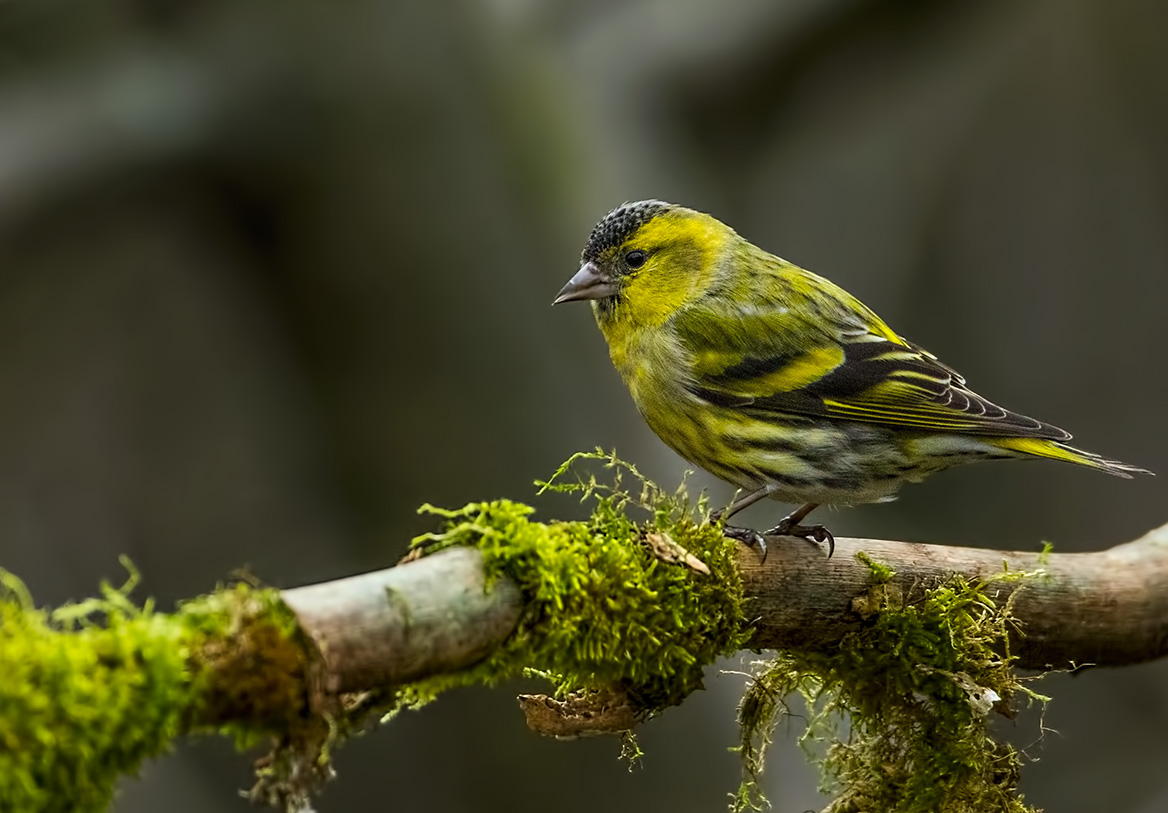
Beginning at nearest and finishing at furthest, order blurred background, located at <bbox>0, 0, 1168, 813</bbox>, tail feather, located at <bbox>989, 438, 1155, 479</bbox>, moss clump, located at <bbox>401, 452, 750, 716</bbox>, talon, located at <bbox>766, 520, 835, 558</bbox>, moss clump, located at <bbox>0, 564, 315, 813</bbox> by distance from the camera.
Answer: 1. moss clump, located at <bbox>0, 564, 315, 813</bbox>
2. moss clump, located at <bbox>401, 452, 750, 716</bbox>
3. talon, located at <bbox>766, 520, 835, 558</bbox>
4. tail feather, located at <bbox>989, 438, 1155, 479</bbox>
5. blurred background, located at <bbox>0, 0, 1168, 813</bbox>

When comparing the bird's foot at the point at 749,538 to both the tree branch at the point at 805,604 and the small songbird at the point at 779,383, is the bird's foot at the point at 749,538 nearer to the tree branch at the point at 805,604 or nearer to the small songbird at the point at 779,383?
the tree branch at the point at 805,604

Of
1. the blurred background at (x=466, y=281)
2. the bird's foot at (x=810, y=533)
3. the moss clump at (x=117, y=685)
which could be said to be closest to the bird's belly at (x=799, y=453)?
the bird's foot at (x=810, y=533)

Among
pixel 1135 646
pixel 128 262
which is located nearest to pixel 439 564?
pixel 1135 646

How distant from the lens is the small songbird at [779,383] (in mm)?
4008

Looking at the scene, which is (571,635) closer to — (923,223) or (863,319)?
(863,319)

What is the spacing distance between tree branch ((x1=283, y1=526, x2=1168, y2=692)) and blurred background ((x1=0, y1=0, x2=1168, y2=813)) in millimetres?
2286

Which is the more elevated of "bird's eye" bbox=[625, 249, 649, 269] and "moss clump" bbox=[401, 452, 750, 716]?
"bird's eye" bbox=[625, 249, 649, 269]

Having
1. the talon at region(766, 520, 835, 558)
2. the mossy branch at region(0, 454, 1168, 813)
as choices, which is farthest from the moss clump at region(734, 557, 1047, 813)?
the talon at region(766, 520, 835, 558)

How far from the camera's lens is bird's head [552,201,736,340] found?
4453 mm

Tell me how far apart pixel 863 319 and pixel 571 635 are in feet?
8.11

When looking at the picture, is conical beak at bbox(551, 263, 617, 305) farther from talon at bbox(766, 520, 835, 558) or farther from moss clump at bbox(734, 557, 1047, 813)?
moss clump at bbox(734, 557, 1047, 813)

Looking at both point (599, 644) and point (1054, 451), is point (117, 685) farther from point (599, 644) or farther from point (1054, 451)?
point (1054, 451)

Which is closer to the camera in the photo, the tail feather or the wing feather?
the tail feather

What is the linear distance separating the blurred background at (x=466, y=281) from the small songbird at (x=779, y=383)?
1.64 meters
